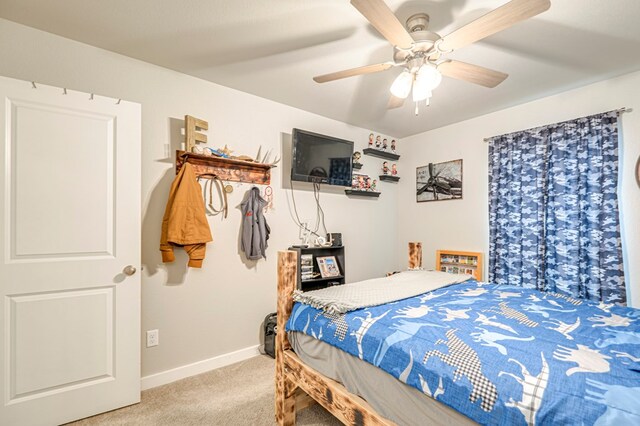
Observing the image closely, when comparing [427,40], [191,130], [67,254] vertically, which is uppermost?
[427,40]

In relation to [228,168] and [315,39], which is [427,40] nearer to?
[315,39]

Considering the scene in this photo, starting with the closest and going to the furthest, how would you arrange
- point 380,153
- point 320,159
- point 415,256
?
1. point 415,256
2. point 320,159
3. point 380,153

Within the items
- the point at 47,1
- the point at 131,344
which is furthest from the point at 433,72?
the point at 131,344

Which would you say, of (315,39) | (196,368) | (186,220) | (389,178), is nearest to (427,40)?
(315,39)

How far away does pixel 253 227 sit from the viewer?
2.73 metres

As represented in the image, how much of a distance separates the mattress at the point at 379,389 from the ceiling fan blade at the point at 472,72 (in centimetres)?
174

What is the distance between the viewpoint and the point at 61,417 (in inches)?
70.6

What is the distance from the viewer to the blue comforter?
0.85m

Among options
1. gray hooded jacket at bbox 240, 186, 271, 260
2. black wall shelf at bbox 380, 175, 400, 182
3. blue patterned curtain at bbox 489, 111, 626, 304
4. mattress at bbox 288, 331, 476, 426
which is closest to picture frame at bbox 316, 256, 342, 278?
gray hooded jacket at bbox 240, 186, 271, 260

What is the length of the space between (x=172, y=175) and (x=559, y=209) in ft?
11.4

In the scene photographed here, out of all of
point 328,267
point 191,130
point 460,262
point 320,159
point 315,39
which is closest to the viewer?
point 315,39

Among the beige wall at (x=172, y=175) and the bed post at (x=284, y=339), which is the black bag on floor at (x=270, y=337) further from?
the bed post at (x=284, y=339)

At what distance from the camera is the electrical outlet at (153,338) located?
2.27 m

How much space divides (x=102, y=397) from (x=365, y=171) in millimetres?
3332
